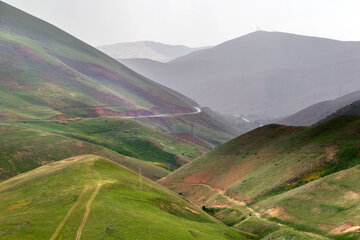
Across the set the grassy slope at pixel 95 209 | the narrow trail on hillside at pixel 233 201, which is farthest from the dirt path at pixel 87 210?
the narrow trail on hillside at pixel 233 201

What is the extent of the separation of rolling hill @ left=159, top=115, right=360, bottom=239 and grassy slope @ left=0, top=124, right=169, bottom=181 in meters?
18.5

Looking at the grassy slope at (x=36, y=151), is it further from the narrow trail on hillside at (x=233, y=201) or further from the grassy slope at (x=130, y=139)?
the narrow trail on hillside at (x=233, y=201)

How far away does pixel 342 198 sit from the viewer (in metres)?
46.5

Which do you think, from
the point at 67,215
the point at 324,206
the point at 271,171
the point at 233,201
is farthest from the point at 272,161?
the point at 67,215

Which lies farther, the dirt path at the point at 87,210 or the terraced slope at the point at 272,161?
the terraced slope at the point at 272,161

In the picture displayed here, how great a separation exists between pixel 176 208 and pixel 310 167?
30.8 m

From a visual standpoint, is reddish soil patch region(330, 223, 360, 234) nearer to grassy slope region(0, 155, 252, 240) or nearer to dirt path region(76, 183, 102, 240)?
grassy slope region(0, 155, 252, 240)

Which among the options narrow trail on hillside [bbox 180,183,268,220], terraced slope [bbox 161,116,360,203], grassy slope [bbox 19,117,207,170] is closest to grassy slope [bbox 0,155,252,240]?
narrow trail on hillside [bbox 180,183,268,220]

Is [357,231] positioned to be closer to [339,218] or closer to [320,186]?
[339,218]

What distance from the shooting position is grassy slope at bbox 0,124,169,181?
313 ft

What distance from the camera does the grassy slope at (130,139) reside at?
492 feet

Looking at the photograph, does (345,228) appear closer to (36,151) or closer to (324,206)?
(324,206)

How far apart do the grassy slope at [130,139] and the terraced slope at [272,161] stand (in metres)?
45.5

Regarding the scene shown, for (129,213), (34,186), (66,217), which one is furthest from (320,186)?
(34,186)
